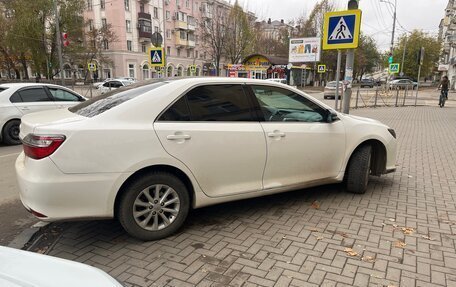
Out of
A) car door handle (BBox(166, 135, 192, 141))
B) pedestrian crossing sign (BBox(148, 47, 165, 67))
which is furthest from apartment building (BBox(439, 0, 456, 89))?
car door handle (BBox(166, 135, 192, 141))

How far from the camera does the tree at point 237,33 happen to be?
128ft

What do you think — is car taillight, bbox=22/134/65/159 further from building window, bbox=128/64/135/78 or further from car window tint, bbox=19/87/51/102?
building window, bbox=128/64/135/78

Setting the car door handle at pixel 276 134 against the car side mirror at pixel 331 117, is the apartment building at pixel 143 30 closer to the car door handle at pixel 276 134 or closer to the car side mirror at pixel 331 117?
the car side mirror at pixel 331 117

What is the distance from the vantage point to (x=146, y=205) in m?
3.45

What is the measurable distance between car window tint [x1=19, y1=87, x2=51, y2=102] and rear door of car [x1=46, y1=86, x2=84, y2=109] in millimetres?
196

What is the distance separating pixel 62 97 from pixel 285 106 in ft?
25.2

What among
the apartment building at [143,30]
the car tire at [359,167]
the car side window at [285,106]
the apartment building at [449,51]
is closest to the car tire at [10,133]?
the car side window at [285,106]

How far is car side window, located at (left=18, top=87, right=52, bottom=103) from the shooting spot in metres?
9.14

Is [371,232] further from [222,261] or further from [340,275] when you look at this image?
[222,261]

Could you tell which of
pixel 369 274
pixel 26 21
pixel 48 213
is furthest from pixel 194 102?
pixel 26 21

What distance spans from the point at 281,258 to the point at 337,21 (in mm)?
5854

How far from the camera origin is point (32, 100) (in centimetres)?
927

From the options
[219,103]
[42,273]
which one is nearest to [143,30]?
[219,103]

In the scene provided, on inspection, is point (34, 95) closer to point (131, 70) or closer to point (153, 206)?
point (153, 206)
